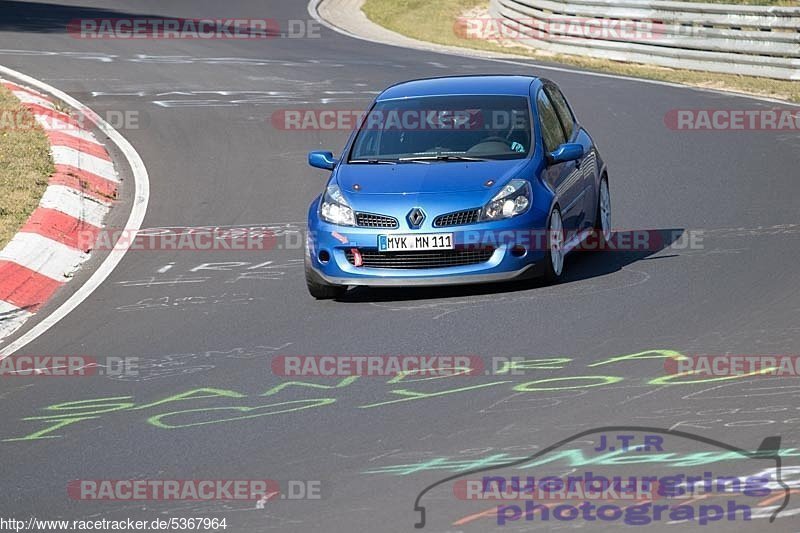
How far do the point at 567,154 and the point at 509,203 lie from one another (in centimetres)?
83

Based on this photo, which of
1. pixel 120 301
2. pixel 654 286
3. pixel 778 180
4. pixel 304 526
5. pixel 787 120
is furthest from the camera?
pixel 787 120

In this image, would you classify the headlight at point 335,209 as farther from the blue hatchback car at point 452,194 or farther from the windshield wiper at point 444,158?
the windshield wiper at point 444,158

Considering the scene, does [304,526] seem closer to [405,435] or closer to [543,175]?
[405,435]

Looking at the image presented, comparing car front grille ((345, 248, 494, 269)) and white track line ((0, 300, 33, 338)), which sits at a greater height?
car front grille ((345, 248, 494, 269))

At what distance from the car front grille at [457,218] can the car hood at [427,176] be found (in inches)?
7.6

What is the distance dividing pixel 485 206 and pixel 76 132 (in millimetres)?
8968

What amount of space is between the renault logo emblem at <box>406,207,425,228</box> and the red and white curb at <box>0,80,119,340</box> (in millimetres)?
2983

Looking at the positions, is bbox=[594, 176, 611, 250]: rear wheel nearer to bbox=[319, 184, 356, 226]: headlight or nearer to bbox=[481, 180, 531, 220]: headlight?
bbox=[481, 180, 531, 220]: headlight

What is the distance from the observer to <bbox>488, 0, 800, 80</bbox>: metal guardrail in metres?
24.7

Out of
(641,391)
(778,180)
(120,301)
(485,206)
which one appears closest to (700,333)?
(641,391)

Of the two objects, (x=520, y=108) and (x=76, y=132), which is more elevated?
(x=520, y=108)

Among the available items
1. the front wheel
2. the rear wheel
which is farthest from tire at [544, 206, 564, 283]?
the rear wheel

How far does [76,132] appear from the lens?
18359 mm

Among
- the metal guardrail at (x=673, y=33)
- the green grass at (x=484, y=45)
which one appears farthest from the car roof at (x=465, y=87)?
the metal guardrail at (x=673, y=33)
